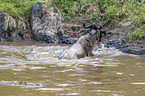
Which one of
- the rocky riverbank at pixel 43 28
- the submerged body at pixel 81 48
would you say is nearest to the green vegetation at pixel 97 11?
the rocky riverbank at pixel 43 28

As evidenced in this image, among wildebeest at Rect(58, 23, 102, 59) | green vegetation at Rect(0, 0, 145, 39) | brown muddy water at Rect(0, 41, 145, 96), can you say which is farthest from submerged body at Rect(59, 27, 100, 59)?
brown muddy water at Rect(0, 41, 145, 96)

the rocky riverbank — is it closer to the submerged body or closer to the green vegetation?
the green vegetation

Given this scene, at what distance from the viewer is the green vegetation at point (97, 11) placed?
9898 millimetres

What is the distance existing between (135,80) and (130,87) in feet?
1.94

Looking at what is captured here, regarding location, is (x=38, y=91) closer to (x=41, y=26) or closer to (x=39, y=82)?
(x=39, y=82)

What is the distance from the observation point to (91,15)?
12.4 meters

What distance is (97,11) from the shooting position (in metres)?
12.6

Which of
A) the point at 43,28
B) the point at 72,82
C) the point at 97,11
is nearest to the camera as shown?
the point at 72,82

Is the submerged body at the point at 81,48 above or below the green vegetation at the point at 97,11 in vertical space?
below

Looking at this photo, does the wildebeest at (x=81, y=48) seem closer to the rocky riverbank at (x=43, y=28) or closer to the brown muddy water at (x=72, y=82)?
the rocky riverbank at (x=43, y=28)

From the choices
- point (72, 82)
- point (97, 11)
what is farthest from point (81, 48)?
point (97, 11)

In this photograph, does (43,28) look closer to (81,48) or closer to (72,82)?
(81,48)

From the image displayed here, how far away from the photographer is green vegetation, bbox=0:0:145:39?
32.5 ft

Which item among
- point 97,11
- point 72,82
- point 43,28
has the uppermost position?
point 97,11
